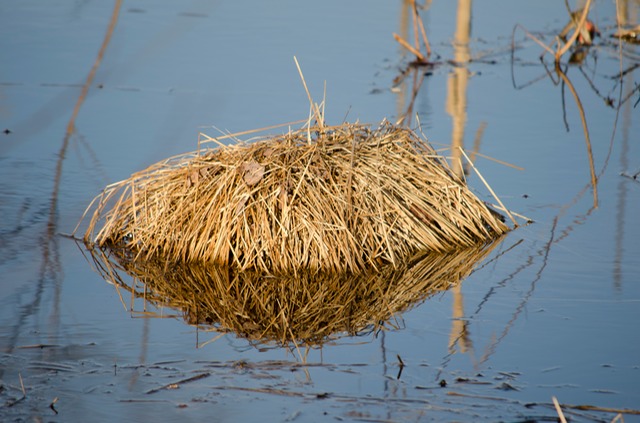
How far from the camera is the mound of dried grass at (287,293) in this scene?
4348 millimetres

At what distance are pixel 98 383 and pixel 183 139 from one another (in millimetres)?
3487

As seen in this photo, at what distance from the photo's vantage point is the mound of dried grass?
435cm

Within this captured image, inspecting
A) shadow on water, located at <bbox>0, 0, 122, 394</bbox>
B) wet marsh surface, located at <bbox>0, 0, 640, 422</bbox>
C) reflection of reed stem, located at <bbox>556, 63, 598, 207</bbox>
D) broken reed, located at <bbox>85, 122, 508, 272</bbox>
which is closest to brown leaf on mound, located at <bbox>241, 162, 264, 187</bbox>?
broken reed, located at <bbox>85, 122, 508, 272</bbox>

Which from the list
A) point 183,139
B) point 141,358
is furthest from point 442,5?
point 141,358

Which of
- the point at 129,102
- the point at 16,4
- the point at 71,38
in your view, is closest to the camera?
the point at 129,102

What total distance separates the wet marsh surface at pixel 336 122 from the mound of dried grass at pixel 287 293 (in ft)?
0.28

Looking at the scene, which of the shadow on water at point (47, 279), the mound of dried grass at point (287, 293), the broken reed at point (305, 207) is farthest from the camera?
the broken reed at point (305, 207)

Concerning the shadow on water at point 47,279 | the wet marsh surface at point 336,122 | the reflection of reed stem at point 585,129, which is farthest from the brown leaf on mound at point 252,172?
the reflection of reed stem at point 585,129

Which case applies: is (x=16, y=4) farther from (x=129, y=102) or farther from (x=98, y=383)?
(x=98, y=383)

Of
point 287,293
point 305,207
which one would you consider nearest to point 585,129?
point 305,207

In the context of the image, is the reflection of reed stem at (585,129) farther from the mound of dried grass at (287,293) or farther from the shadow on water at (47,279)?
the shadow on water at (47,279)

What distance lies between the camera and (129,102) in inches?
308

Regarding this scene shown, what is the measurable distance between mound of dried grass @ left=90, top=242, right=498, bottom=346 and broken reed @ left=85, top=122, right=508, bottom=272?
9cm

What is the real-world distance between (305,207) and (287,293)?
1.69 ft
